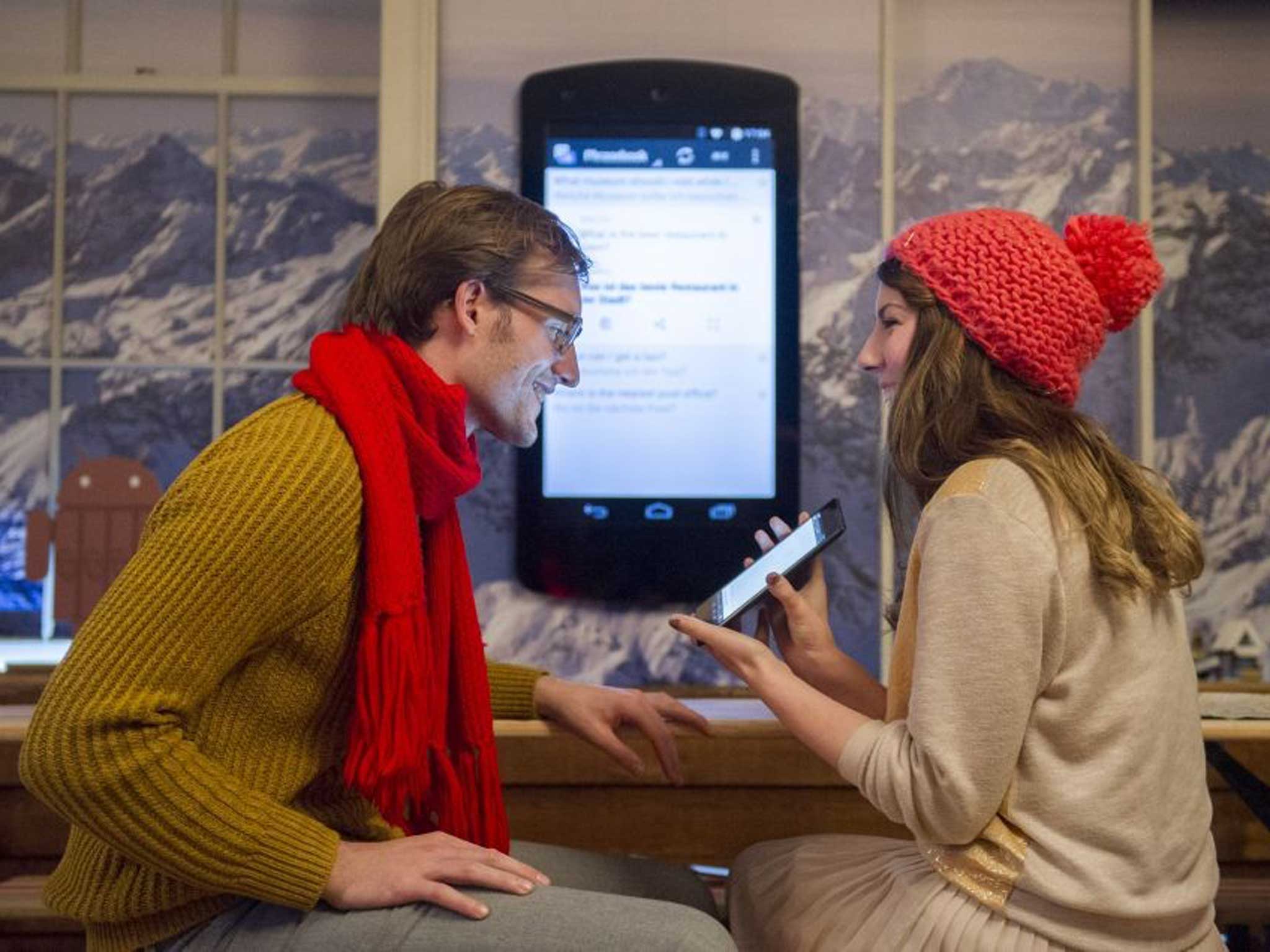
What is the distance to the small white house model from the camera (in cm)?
258

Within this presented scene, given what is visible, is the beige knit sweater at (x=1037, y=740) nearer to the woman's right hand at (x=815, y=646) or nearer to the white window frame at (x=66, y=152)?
the woman's right hand at (x=815, y=646)

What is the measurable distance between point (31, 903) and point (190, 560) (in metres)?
1.15

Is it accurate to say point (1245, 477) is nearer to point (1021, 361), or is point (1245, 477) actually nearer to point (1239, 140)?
point (1239, 140)

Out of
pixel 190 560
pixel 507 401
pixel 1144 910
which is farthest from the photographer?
pixel 507 401

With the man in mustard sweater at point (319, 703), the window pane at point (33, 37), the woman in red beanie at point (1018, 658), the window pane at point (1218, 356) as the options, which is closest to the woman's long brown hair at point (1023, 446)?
the woman in red beanie at point (1018, 658)

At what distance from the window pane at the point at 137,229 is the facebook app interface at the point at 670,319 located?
96 centimetres

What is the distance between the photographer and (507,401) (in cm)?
154

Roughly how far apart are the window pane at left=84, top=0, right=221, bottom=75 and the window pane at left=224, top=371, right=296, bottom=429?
28.6 inches

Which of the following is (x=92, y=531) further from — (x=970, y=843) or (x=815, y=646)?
(x=970, y=843)

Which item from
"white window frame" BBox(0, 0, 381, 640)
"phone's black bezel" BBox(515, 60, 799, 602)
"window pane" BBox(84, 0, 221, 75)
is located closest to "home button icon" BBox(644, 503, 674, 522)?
"phone's black bezel" BBox(515, 60, 799, 602)

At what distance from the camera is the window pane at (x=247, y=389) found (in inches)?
120

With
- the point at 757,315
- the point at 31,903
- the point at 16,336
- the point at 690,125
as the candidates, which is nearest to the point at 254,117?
the point at 16,336

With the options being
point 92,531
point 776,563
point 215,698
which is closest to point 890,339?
point 776,563

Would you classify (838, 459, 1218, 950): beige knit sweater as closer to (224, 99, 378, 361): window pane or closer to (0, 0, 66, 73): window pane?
(224, 99, 378, 361): window pane
